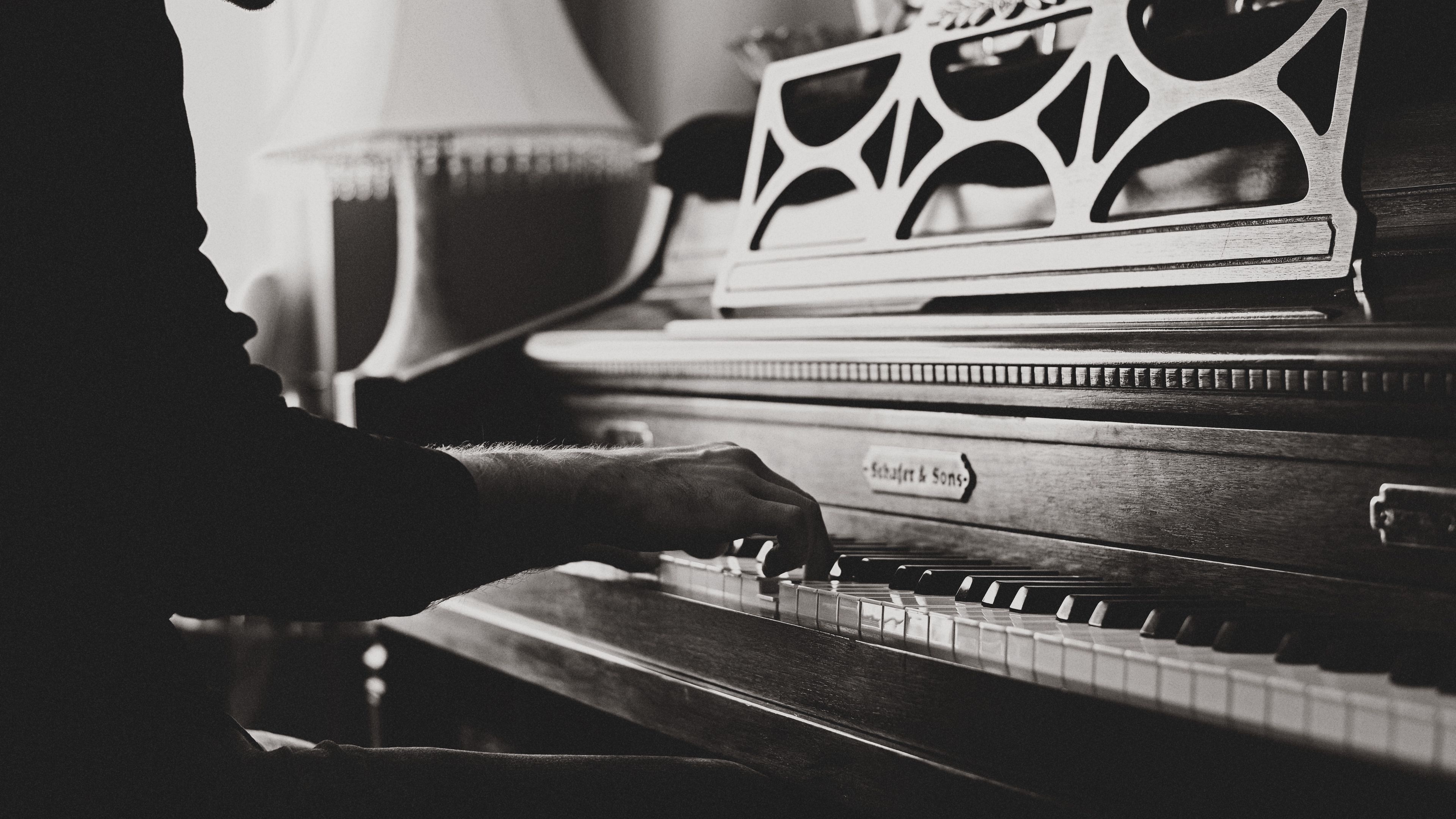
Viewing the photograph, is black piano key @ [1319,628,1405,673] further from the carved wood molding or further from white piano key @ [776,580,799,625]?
white piano key @ [776,580,799,625]

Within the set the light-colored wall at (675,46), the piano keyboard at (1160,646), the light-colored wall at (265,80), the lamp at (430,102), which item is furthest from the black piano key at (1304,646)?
the light-colored wall at (265,80)

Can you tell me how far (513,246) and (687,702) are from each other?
2.23 metres

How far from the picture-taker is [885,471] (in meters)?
1.46

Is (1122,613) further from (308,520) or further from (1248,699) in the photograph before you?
(308,520)

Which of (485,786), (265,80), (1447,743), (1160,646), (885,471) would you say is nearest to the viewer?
(1447,743)

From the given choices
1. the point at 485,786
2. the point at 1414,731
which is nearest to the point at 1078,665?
the point at 1414,731

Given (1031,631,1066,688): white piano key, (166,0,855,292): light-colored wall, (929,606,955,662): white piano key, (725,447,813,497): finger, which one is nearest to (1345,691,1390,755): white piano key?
(1031,631,1066,688): white piano key

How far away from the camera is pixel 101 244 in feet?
3.11

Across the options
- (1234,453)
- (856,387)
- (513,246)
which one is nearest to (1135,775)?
(1234,453)

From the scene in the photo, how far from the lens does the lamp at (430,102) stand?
2430 millimetres

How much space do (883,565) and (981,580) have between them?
4.8 inches

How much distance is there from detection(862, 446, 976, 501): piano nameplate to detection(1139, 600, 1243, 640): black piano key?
0.36 metres

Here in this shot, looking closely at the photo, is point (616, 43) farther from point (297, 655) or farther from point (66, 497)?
point (66, 497)

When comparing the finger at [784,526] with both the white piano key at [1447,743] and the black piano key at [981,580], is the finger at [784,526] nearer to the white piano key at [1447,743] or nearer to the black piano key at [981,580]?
the black piano key at [981,580]
